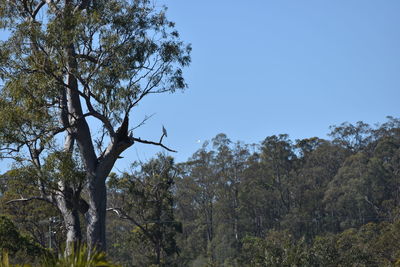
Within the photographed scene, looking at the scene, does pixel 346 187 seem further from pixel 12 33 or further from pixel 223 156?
pixel 12 33

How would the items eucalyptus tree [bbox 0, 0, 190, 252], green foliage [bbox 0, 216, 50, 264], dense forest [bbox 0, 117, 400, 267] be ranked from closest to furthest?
eucalyptus tree [bbox 0, 0, 190, 252], green foliage [bbox 0, 216, 50, 264], dense forest [bbox 0, 117, 400, 267]

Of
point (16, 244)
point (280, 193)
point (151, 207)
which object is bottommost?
point (16, 244)

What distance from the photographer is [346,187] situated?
4647cm

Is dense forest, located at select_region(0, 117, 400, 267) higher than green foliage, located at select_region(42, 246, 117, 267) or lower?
higher

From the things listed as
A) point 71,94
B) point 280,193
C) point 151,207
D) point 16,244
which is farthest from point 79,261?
point 280,193

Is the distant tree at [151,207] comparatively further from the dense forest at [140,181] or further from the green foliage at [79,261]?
the green foliage at [79,261]

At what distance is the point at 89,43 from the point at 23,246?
9.96m

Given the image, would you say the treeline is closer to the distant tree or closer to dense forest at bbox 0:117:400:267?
dense forest at bbox 0:117:400:267

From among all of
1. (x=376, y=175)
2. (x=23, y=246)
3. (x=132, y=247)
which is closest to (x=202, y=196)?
(x=376, y=175)

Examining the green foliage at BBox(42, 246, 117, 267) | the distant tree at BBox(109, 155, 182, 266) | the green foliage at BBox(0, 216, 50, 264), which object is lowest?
the green foliage at BBox(42, 246, 117, 267)

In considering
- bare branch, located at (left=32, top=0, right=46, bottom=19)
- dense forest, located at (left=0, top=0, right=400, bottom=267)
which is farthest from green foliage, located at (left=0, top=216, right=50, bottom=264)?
bare branch, located at (left=32, top=0, right=46, bottom=19)

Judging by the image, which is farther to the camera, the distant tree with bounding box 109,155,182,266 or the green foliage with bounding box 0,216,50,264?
the distant tree with bounding box 109,155,182,266

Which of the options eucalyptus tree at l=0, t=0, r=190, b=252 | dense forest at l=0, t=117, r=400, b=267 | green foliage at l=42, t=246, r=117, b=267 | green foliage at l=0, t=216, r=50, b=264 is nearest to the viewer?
green foliage at l=42, t=246, r=117, b=267

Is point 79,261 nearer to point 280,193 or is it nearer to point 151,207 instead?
point 151,207
